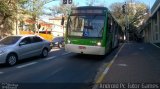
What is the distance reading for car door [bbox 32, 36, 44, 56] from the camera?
689 inches

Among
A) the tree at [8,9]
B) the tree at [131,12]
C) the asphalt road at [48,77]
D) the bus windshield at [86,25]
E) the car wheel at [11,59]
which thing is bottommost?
the asphalt road at [48,77]

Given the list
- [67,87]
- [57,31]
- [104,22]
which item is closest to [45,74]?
[67,87]

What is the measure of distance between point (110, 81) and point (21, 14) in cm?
2207

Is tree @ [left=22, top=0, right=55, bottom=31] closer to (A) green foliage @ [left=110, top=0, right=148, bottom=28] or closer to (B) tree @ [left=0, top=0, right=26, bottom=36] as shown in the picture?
(B) tree @ [left=0, top=0, right=26, bottom=36]

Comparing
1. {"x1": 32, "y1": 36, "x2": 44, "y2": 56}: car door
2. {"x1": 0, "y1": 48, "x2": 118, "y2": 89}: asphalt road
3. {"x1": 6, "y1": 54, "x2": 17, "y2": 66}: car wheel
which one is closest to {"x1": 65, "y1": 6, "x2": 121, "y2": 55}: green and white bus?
{"x1": 32, "y1": 36, "x2": 44, "y2": 56}: car door

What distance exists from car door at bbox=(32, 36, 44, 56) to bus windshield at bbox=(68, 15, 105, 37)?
1.79 metres

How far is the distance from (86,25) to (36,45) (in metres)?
3.04

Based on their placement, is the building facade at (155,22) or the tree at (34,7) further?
the building facade at (155,22)

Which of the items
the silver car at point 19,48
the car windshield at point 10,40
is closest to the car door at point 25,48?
the silver car at point 19,48

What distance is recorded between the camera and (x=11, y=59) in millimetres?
15172

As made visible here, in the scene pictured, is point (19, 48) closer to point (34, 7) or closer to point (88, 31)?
point (88, 31)

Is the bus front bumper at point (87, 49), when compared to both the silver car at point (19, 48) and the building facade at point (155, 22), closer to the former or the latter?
the silver car at point (19, 48)

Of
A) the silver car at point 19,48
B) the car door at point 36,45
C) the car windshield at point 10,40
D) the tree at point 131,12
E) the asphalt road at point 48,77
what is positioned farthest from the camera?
the tree at point 131,12

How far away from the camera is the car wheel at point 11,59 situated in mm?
14930
